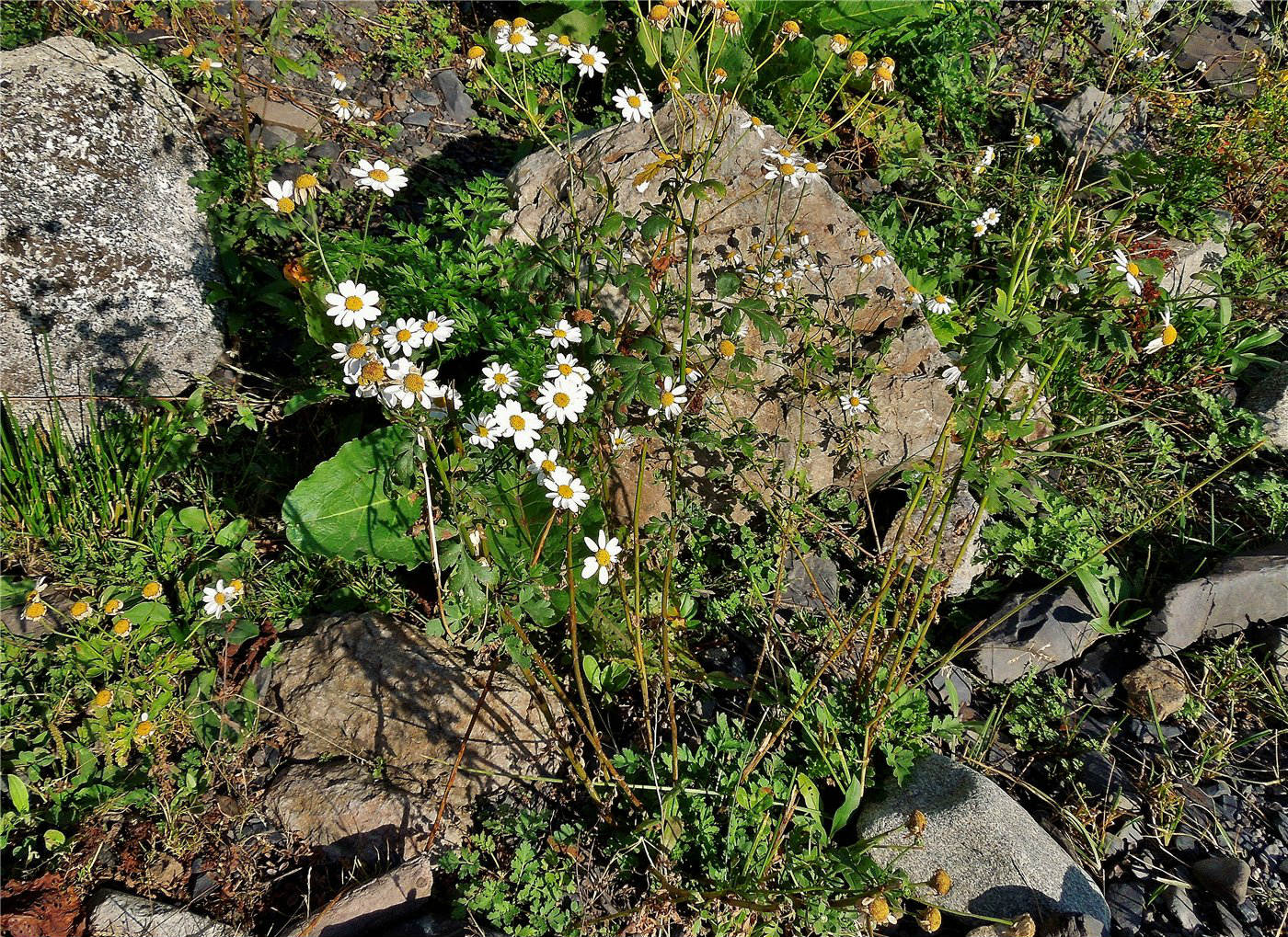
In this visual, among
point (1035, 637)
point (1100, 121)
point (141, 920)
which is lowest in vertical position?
point (141, 920)

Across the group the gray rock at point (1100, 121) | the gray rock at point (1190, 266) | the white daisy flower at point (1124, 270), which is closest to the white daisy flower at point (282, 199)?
the white daisy flower at point (1124, 270)

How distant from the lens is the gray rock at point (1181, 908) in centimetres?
223

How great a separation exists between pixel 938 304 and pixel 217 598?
2.55 metres

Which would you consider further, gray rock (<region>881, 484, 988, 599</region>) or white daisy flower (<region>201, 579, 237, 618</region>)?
gray rock (<region>881, 484, 988, 599</region>)

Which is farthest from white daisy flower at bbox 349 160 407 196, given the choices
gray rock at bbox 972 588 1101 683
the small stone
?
the small stone

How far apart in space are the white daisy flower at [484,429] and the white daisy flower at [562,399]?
119 millimetres

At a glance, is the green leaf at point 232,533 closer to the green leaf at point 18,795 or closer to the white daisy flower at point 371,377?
the green leaf at point 18,795

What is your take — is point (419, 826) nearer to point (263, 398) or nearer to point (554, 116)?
point (263, 398)

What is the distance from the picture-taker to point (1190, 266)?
3789 mm

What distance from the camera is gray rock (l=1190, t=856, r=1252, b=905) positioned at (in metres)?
2.27

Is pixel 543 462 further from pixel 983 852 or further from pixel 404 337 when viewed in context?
pixel 983 852

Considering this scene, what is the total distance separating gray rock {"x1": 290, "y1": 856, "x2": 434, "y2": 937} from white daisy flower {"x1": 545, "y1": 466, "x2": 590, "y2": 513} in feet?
3.39

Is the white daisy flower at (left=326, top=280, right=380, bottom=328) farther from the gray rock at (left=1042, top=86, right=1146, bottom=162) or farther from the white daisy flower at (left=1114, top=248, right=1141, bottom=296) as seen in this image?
the gray rock at (left=1042, top=86, right=1146, bottom=162)

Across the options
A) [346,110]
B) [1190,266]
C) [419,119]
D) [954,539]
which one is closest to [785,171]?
[954,539]
